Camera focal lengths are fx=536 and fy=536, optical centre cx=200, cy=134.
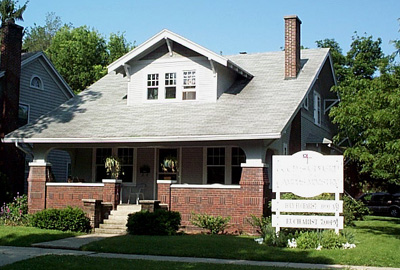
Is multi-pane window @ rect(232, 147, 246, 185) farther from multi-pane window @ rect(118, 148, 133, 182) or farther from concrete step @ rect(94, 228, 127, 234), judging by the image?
concrete step @ rect(94, 228, 127, 234)

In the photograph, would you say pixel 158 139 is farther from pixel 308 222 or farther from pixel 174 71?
pixel 308 222

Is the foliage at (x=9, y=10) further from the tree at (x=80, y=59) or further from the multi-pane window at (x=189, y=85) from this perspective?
the multi-pane window at (x=189, y=85)

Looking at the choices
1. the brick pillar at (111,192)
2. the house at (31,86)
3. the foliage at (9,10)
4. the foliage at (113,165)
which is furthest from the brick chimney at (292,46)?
the foliage at (9,10)

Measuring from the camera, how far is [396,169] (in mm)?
13914


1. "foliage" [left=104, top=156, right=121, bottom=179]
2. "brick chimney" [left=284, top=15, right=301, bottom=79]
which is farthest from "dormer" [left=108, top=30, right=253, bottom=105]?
"foliage" [left=104, top=156, right=121, bottom=179]

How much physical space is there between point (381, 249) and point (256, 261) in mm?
3183

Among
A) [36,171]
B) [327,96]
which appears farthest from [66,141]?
[327,96]

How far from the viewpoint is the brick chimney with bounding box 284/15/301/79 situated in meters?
21.2

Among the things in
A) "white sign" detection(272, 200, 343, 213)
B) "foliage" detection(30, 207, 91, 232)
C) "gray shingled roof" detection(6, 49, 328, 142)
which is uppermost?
"gray shingled roof" detection(6, 49, 328, 142)

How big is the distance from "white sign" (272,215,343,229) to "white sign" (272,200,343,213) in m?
0.19

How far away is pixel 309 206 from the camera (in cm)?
1412

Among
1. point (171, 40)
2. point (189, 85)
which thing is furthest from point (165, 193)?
point (171, 40)

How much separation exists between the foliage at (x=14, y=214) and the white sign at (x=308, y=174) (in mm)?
9284

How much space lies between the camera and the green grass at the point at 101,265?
1035 cm
